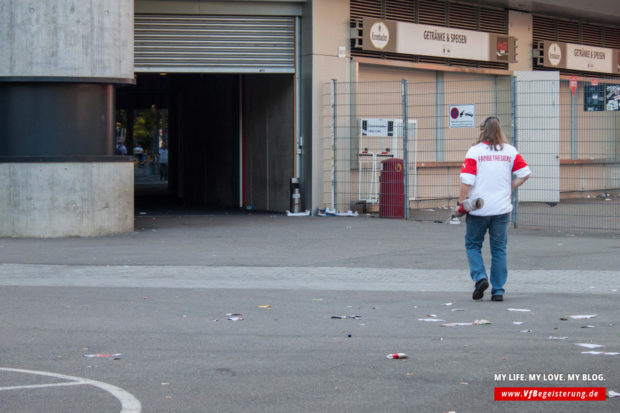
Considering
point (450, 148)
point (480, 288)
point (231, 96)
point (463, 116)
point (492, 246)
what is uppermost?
point (231, 96)

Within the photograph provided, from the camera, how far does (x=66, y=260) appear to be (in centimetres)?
1195

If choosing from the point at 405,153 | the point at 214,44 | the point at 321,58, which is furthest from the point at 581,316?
the point at 214,44

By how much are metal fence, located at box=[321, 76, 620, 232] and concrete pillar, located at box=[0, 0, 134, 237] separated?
5871 millimetres

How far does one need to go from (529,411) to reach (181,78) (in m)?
23.1

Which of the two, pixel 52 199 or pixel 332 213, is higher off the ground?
pixel 52 199

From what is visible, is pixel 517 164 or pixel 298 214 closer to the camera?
pixel 517 164

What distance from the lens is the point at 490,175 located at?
8625 mm

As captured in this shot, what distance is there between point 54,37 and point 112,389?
1020 centimetres

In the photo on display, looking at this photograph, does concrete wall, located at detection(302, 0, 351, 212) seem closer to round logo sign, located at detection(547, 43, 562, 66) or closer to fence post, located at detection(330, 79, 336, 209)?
fence post, located at detection(330, 79, 336, 209)

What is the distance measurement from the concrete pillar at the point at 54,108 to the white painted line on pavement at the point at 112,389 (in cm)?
897

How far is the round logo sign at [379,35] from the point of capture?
1973 centimetres

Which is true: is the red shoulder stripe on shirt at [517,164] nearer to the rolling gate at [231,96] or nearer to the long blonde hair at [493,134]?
the long blonde hair at [493,134]

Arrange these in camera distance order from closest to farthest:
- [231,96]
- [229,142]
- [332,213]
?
[332,213] < [231,96] < [229,142]

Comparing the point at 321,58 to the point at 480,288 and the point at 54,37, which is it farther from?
the point at 480,288
